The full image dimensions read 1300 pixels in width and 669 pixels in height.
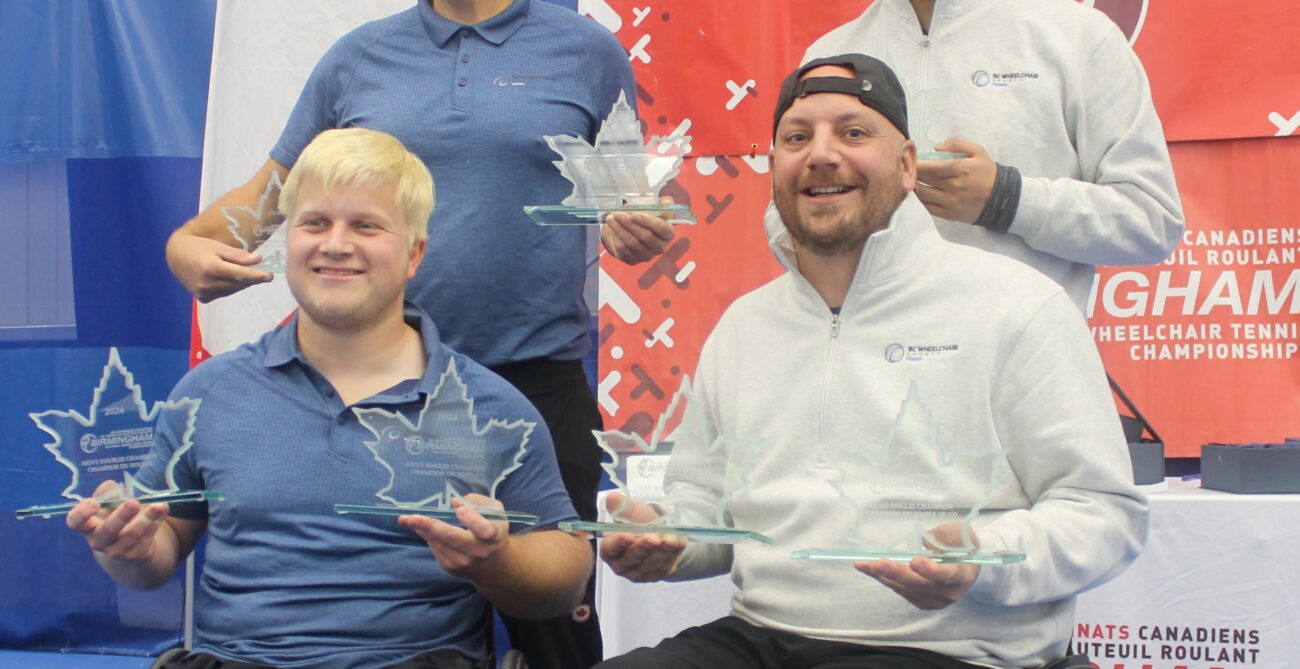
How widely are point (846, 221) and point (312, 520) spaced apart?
94 cm

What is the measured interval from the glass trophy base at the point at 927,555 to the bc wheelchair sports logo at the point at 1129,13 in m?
2.25

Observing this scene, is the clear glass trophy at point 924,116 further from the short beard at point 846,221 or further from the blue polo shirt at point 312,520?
the blue polo shirt at point 312,520

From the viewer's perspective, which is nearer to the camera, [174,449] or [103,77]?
[174,449]

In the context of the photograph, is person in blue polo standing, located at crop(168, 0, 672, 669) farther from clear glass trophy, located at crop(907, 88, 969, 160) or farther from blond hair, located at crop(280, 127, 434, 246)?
clear glass trophy, located at crop(907, 88, 969, 160)

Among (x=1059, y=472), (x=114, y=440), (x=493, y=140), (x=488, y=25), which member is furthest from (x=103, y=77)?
(x=1059, y=472)

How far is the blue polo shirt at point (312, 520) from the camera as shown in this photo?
1904 mm

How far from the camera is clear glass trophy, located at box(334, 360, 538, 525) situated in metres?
1.88

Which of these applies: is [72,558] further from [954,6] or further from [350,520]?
[954,6]

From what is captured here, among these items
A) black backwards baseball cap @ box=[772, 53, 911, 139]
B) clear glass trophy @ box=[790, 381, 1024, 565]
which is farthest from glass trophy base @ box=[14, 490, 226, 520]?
black backwards baseball cap @ box=[772, 53, 911, 139]

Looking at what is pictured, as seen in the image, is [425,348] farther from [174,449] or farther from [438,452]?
[174,449]

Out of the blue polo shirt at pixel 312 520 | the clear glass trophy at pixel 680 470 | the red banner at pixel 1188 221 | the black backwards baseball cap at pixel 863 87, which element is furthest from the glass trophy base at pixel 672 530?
the red banner at pixel 1188 221

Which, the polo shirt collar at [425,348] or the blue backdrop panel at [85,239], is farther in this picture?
the blue backdrop panel at [85,239]

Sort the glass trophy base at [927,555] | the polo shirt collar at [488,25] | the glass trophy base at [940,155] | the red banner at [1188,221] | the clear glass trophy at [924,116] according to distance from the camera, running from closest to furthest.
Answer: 1. the glass trophy base at [927,555]
2. the glass trophy base at [940,155]
3. the clear glass trophy at [924,116]
4. the polo shirt collar at [488,25]
5. the red banner at [1188,221]

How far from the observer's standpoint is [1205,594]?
270 centimetres
